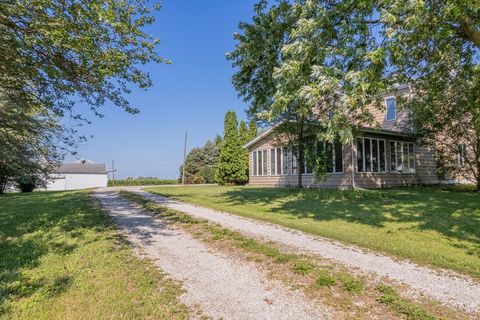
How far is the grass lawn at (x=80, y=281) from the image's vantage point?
10.1 ft

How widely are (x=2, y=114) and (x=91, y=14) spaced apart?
556 cm

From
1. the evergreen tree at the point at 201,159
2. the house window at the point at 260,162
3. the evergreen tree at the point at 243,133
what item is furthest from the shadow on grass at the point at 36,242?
the evergreen tree at the point at 201,159

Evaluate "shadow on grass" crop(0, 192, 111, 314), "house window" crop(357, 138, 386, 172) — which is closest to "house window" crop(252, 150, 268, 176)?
"house window" crop(357, 138, 386, 172)

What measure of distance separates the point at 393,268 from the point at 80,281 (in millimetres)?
4171

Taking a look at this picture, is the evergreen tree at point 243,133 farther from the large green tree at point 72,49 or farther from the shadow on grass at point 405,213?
the large green tree at point 72,49

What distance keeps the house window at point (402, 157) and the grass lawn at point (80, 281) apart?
16806 mm

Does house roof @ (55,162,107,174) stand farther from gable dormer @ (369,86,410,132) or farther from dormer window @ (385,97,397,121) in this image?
dormer window @ (385,97,397,121)

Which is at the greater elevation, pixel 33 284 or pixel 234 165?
pixel 234 165

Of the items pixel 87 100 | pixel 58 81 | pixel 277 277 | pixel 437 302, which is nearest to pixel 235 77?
pixel 87 100

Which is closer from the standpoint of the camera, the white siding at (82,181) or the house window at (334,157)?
the house window at (334,157)

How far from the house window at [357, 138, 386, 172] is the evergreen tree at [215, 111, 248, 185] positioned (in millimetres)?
12565

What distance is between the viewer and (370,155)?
17.2m

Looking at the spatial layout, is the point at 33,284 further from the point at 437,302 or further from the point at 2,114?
the point at 2,114

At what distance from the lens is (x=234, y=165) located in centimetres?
2741
